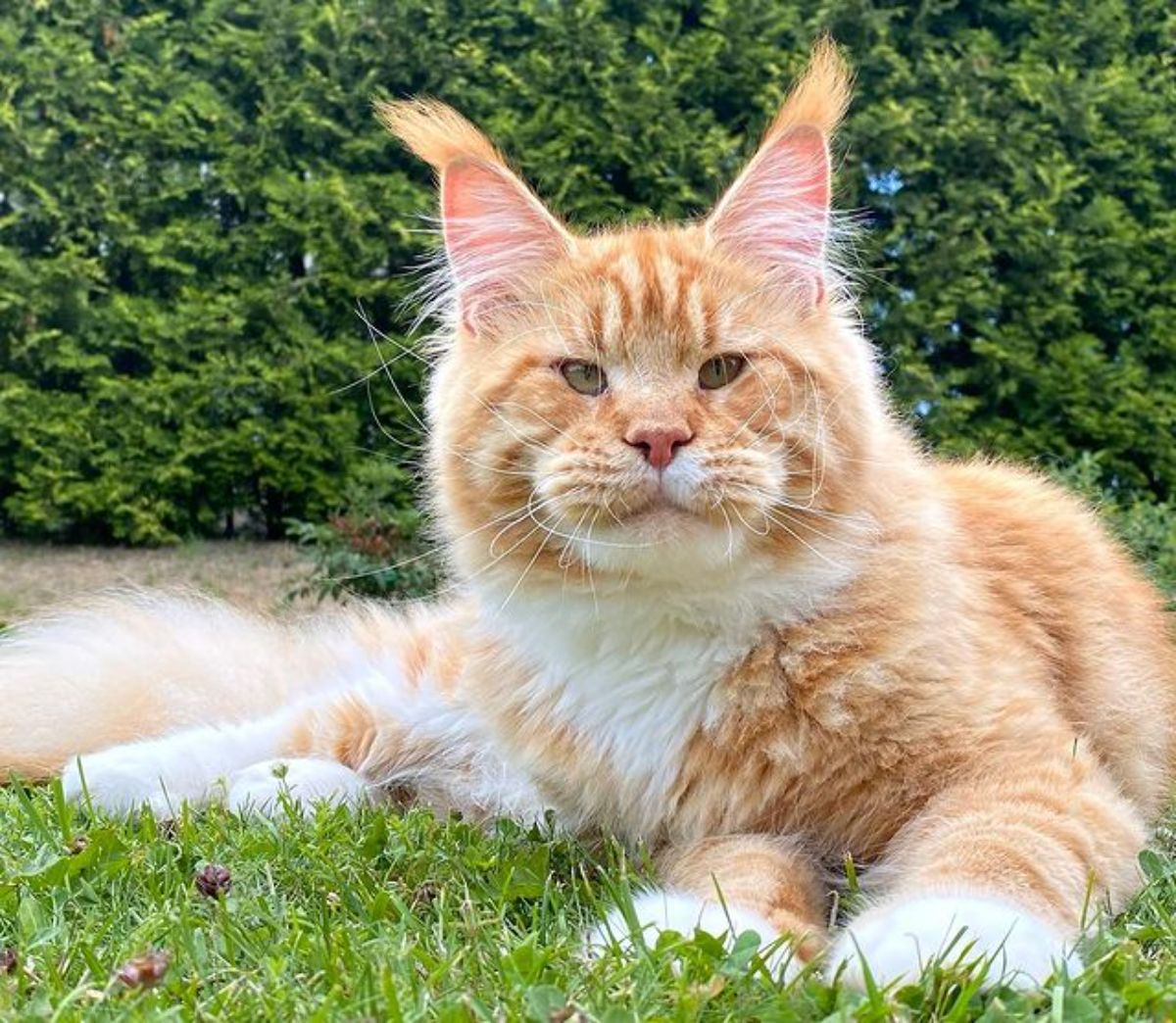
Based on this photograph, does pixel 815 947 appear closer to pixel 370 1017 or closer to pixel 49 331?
pixel 370 1017

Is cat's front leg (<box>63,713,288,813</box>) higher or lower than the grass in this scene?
higher

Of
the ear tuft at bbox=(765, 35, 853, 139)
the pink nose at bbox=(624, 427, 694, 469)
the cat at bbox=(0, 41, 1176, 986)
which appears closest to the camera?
the cat at bbox=(0, 41, 1176, 986)

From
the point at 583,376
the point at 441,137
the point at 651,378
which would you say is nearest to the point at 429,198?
the point at 441,137

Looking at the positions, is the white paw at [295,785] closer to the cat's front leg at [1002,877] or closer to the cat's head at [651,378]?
the cat's head at [651,378]

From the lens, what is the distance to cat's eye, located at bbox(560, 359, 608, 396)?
2.16 meters

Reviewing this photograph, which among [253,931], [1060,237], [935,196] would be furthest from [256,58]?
[253,931]

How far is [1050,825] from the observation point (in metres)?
1.82

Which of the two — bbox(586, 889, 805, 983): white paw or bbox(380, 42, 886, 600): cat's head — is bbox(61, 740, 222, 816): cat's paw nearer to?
bbox(380, 42, 886, 600): cat's head

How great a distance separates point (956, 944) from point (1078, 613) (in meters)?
1.22

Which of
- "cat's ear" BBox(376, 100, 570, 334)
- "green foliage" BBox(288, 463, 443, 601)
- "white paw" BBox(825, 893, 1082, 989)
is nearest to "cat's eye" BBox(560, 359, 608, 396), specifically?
"cat's ear" BBox(376, 100, 570, 334)

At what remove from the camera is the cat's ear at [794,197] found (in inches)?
92.6

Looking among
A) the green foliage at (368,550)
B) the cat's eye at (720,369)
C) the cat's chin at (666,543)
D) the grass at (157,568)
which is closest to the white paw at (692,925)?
the cat's chin at (666,543)

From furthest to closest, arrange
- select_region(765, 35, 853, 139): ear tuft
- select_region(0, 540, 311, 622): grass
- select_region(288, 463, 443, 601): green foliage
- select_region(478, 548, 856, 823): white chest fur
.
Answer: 1. select_region(0, 540, 311, 622): grass
2. select_region(288, 463, 443, 601): green foliage
3. select_region(765, 35, 853, 139): ear tuft
4. select_region(478, 548, 856, 823): white chest fur

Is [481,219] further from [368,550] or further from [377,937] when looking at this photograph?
[368,550]
